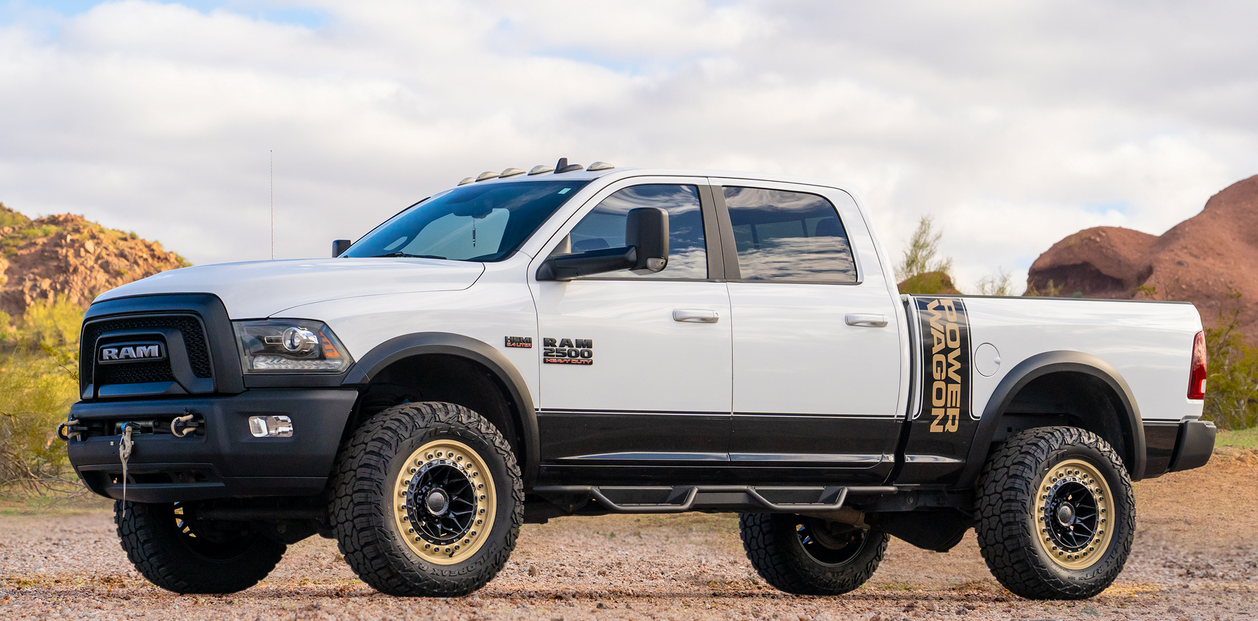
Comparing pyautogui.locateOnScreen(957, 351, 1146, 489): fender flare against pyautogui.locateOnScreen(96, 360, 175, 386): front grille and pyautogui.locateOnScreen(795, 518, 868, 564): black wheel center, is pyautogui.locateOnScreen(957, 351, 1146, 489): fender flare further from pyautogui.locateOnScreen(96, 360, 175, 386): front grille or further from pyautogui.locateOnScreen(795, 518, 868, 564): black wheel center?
pyautogui.locateOnScreen(96, 360, 175, 386): front grille

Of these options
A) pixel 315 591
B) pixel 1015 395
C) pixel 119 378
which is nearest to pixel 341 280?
pixel 119 378

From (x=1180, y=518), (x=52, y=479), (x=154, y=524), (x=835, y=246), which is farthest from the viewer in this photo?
(x=52, y=479)

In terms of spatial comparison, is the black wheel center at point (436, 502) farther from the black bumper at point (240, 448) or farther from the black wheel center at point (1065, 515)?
the black wheel center at point (1065, 515)

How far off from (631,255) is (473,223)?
117 centimetres

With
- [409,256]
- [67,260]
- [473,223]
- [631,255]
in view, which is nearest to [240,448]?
[409,256]

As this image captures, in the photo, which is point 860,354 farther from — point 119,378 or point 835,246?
point 119,378

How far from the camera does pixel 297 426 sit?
5648mm

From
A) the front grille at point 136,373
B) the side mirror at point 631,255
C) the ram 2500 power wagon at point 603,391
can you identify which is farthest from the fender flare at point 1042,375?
the front grille at point 136,373

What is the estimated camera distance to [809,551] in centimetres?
894

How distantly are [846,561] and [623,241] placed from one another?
3.42m

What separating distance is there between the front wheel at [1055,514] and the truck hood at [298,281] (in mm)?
3446

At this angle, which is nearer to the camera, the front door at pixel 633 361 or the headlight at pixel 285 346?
the headlight at pixel 285 346

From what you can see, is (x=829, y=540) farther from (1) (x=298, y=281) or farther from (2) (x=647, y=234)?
(1) (x=298, y=281)

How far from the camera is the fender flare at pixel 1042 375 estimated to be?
7531mm
